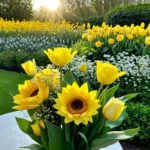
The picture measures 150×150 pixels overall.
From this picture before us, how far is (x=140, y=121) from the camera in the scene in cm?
315

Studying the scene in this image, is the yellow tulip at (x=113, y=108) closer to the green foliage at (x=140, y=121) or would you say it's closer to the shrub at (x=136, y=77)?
the green foliage at (x=140, y=121)

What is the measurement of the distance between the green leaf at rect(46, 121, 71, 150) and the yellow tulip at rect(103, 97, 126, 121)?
0.21 meters

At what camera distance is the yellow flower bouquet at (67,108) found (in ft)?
3.40

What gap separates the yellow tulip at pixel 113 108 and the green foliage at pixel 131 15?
9597 mm

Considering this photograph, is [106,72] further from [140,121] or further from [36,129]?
[140,121]

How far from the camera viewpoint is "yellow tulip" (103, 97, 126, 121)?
1.02 m

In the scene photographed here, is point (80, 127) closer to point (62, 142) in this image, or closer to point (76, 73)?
point (62, 142)

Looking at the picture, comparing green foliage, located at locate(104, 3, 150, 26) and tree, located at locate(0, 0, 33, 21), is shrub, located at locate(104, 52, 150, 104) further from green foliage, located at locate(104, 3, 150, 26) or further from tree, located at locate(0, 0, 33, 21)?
tree, located at locate(0, 0, 33, 21)

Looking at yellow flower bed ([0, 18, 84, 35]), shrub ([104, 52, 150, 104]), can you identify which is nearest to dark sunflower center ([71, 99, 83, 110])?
shrub ([104, 52, 150, 104])

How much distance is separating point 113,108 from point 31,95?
1.00 feet

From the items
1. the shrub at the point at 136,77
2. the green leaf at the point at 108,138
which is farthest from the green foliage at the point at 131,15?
the green leaf at the point at 108,138

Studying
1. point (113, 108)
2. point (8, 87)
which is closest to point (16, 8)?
point (8, 87)

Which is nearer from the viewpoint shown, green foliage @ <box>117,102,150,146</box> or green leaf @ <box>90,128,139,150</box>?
green leaf @ <box>90,128,139,150</box>

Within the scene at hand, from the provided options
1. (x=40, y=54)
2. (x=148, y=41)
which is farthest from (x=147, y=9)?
(x=148, y=41)
